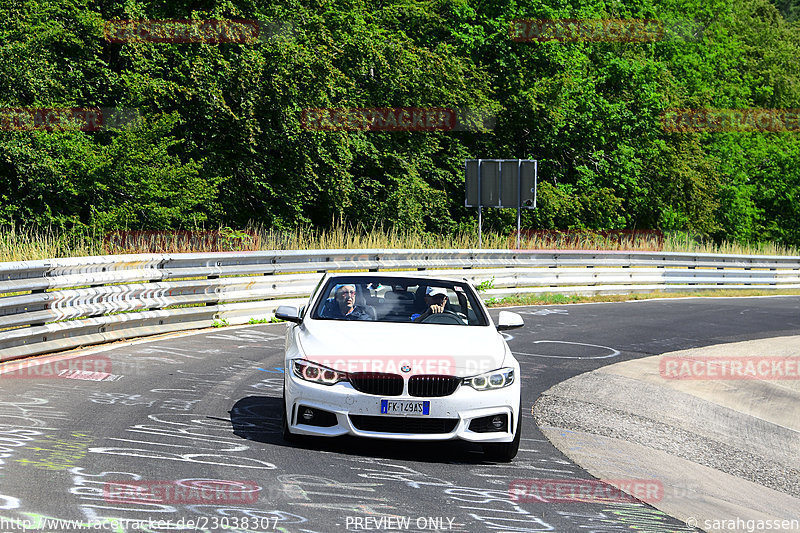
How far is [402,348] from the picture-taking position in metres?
7.37

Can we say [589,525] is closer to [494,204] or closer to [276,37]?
[494,204]

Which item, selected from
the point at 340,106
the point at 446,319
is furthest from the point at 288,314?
the point at 340,106

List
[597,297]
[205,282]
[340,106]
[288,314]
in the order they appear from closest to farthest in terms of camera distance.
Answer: [288,314] < [205,282] < [597,297] < [340,106]

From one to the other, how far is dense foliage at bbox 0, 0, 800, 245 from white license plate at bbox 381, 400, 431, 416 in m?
22.5

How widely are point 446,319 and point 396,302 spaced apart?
54cm

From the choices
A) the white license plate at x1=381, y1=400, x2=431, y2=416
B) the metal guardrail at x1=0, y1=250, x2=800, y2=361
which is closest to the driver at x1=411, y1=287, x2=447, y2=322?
the white license plate at x1=381, y1=400, x2=431, y2=416

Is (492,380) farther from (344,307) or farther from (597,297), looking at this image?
(597,297)

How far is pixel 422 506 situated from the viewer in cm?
583

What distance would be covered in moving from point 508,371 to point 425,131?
107ft

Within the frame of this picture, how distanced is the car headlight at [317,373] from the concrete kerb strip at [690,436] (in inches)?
78.0

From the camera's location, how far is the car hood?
7.23 metres

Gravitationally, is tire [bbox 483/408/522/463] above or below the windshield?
below

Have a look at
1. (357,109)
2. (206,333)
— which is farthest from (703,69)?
(206,333)

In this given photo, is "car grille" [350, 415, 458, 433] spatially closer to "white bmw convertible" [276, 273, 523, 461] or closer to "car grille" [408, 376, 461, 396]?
"white bmw convertible" [276, 273, 523, 461]
